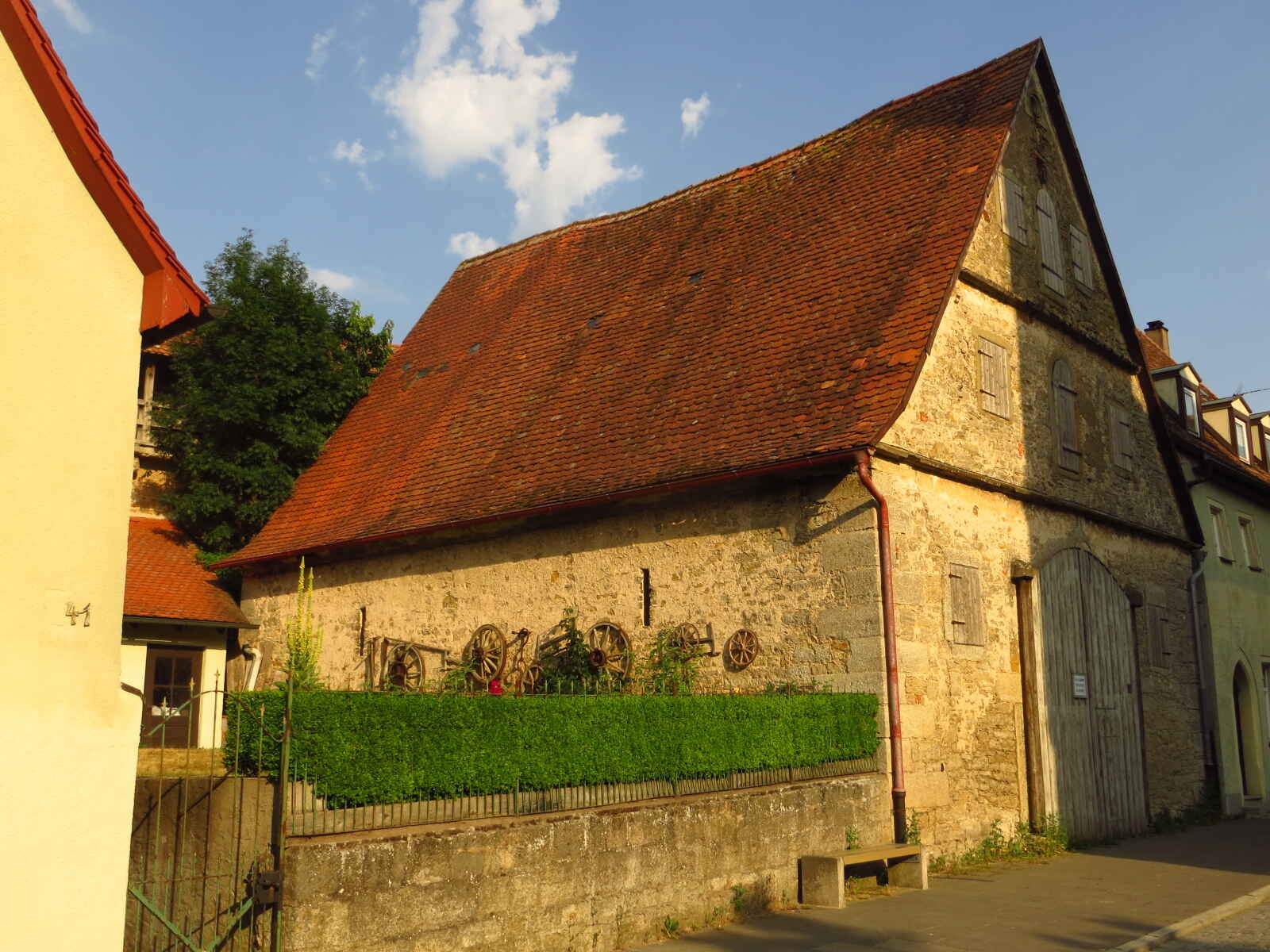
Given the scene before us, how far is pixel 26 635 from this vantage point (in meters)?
6.12

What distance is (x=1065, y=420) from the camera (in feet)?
53.1

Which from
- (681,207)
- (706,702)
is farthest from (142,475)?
(706,702)

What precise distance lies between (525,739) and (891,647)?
4813 mm

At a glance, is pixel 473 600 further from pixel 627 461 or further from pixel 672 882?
pixel 672 882

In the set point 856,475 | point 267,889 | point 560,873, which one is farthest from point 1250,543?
point 267,889

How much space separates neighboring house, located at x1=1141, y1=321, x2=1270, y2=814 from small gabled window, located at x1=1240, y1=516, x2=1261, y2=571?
0.07ft

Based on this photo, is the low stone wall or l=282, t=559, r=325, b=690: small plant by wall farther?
l=282, t=559, r=325, b=690: small plant by wall

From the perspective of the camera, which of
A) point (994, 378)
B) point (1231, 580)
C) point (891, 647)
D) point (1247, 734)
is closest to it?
point (891, 647)

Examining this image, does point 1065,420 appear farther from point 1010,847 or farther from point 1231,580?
point 1231,580

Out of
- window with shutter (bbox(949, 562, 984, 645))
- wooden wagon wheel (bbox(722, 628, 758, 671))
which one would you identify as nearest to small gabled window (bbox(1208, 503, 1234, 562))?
window with shutter (bbox(949, 562, 984, 645))

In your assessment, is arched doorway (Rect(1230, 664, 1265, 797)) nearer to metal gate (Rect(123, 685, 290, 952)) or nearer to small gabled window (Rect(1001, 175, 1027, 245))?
small gabled window (Rect(1001, 175, 1027, 245))

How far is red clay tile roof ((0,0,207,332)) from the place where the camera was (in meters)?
6.48

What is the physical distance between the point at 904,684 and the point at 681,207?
10191 mm

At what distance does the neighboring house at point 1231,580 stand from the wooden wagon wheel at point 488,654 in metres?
9.98
